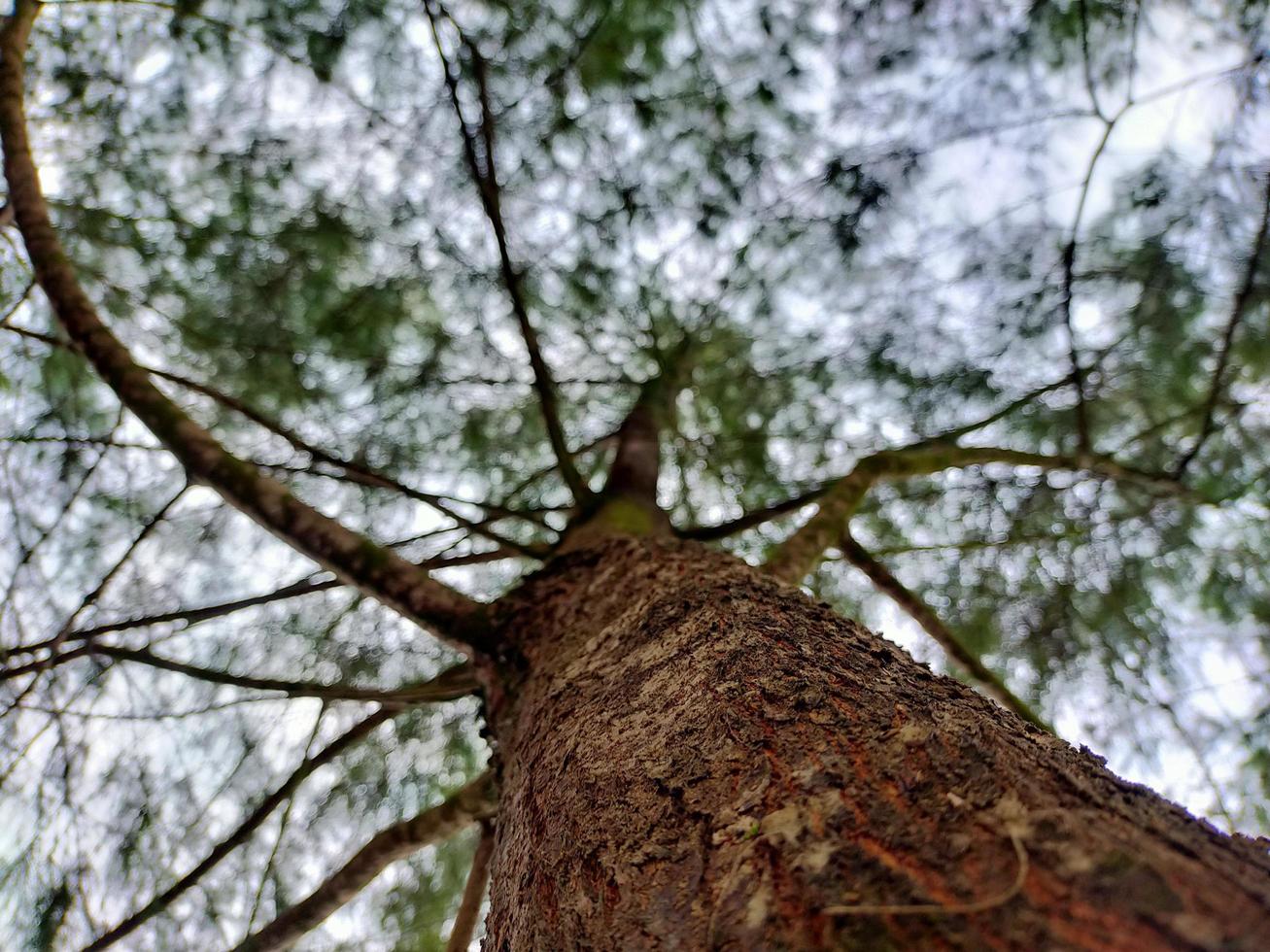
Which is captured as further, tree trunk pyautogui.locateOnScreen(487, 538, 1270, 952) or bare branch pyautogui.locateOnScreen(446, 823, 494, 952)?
bare branch pyautogui.locateOnScreen(446, 823, 494, 952)

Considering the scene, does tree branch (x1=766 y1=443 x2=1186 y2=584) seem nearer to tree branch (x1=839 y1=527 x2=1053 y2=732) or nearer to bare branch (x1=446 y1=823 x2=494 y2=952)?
tree branch (x1=839 y1=527 x2=1053 y2=732)

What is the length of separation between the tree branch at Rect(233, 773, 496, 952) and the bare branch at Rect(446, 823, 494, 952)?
0.30 ft

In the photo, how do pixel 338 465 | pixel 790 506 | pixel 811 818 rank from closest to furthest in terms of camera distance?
pixel 811 818
pixel 338 465
pixel 790 506

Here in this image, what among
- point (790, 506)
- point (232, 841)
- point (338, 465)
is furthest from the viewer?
point (790, 506)

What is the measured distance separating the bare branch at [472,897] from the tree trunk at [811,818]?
96cm

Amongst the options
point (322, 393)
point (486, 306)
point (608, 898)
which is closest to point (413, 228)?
point (486, 306)

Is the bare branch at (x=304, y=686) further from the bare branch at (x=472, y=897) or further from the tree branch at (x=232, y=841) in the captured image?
the bare branch at (x=472, y=897)

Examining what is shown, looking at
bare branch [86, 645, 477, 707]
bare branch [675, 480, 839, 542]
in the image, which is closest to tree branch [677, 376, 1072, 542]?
bare branch [675, 480, 839, 542]

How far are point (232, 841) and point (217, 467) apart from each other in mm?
927

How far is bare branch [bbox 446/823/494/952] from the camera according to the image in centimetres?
206

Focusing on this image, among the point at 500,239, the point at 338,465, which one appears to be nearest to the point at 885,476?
the point at 500,239

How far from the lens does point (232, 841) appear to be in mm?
1955

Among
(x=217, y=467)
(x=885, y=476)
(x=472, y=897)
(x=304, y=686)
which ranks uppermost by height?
(x=885, y=476)

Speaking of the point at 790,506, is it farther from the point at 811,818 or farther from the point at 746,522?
the point at 811,818
